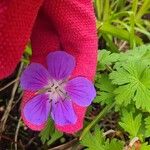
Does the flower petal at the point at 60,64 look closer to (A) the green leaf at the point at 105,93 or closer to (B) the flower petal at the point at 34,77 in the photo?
(B) the flower petal at the point at 34,77

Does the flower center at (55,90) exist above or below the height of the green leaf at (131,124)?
above

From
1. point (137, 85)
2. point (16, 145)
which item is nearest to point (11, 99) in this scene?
point (16, 145)

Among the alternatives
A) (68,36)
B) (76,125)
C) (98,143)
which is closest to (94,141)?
(98,143)

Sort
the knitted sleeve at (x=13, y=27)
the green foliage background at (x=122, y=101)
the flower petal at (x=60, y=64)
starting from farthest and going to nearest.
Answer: the green foliage background at (x=122, y=101)
the flower petal at (x=60, y=64)
the knitted sleeve at (x=13, y=27)

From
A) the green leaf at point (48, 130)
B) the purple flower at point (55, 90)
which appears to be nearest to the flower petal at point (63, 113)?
the purple flower at point (55, 90)

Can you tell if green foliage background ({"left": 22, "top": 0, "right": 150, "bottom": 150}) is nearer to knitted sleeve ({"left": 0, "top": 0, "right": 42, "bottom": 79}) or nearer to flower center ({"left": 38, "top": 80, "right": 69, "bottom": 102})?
flower center ({"left": 38, "top": 80, "right": 69, "bottom": 102})

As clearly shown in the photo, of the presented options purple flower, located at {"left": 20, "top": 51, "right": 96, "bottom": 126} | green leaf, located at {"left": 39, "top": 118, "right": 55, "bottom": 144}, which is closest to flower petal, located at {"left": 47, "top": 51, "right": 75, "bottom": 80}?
purple flower, located at {"left": 20, "top": 51, "right": 96, "bottom": 126}

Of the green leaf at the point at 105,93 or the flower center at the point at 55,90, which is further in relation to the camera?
the green leaf at the point at 105,93
